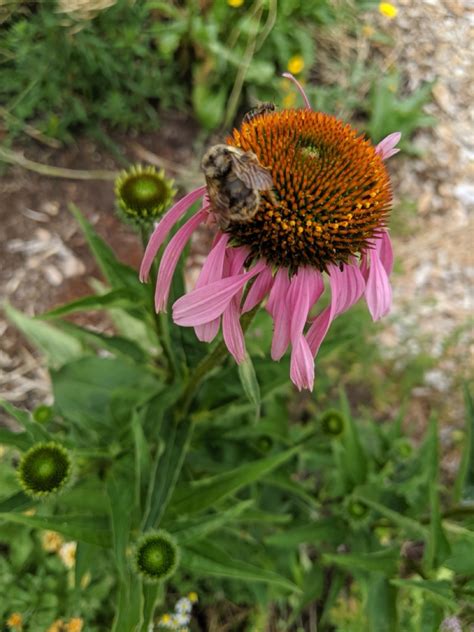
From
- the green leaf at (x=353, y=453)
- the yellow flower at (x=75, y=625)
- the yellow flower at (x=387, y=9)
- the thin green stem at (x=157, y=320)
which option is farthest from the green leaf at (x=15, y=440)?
the yellow flower at (x=387, y=9)

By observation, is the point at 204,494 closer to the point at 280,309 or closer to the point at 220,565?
the point at 220,565

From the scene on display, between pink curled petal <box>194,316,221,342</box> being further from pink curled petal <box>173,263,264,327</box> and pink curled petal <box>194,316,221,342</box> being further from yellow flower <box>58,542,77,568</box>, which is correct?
yellow flower <box>58,542,77,568</box>

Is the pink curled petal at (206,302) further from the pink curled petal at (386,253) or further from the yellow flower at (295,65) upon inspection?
the yellow flower at (295,65)

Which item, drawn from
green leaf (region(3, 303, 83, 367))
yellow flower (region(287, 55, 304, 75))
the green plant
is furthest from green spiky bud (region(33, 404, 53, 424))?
yellow flower (region(287, 55, 304, 75))

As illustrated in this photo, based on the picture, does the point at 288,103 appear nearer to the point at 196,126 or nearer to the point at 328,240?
the point at 196,126

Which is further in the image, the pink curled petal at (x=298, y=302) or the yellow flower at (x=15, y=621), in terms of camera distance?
the yellow flower at (x=15, y=621)
